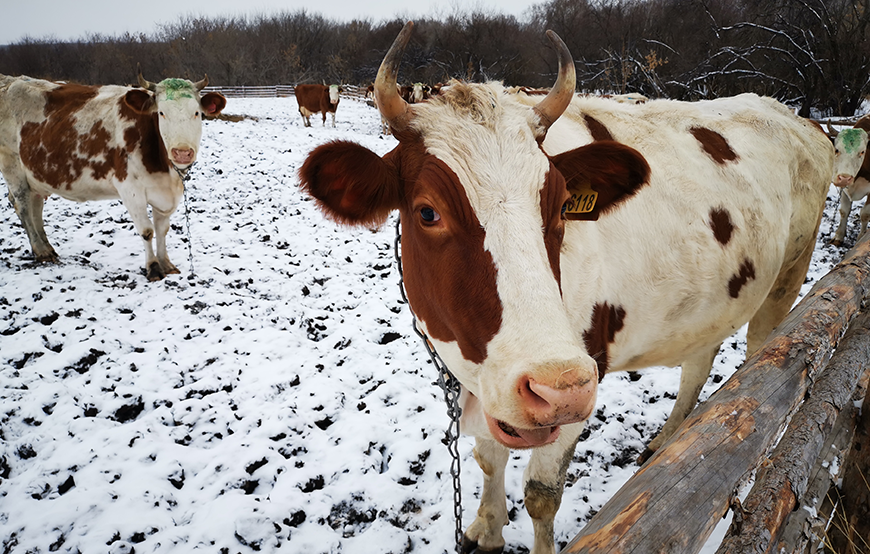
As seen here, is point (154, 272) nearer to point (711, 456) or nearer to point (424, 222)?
point (424, 222)

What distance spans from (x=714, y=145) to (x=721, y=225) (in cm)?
60

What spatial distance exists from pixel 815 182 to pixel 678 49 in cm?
2943

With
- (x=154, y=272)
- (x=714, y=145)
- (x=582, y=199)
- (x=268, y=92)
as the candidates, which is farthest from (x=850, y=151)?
(x=268, y=92)

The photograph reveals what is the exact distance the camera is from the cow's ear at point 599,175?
1832 millimetres

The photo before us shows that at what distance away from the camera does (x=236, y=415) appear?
142 inches

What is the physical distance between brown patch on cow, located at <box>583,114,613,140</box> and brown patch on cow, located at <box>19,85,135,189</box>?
5773 mm

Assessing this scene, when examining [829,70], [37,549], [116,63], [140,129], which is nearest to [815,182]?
[37,549]

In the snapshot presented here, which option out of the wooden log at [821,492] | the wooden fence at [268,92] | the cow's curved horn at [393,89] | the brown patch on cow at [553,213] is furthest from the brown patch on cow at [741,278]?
the wooden fence at [268,92]

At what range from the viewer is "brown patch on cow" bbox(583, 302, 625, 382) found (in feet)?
6.91

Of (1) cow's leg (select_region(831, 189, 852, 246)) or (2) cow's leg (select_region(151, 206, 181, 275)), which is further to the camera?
(1) cow's leg (select_region(831, 189, 852, 246))

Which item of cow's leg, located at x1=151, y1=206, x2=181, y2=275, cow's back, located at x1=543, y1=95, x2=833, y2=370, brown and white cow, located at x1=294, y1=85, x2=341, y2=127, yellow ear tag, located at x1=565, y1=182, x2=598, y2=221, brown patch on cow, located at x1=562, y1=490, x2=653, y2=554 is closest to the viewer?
brown patch on cow, located at x1=562, y1=490, x2=653, y2=554

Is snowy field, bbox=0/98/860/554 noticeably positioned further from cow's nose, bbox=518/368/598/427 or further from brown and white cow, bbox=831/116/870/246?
brown and white cow, bbox=831/116/870/246

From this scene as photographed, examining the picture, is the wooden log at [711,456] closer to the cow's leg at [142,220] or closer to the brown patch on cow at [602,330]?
the brown patch on cow at [602,330]

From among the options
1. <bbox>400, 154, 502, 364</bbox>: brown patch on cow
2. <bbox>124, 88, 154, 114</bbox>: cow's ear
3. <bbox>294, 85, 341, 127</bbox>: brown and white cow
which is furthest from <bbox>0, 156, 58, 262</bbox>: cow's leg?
<bbox>294, 85, 341, 127</bbox>: brown and white cow
